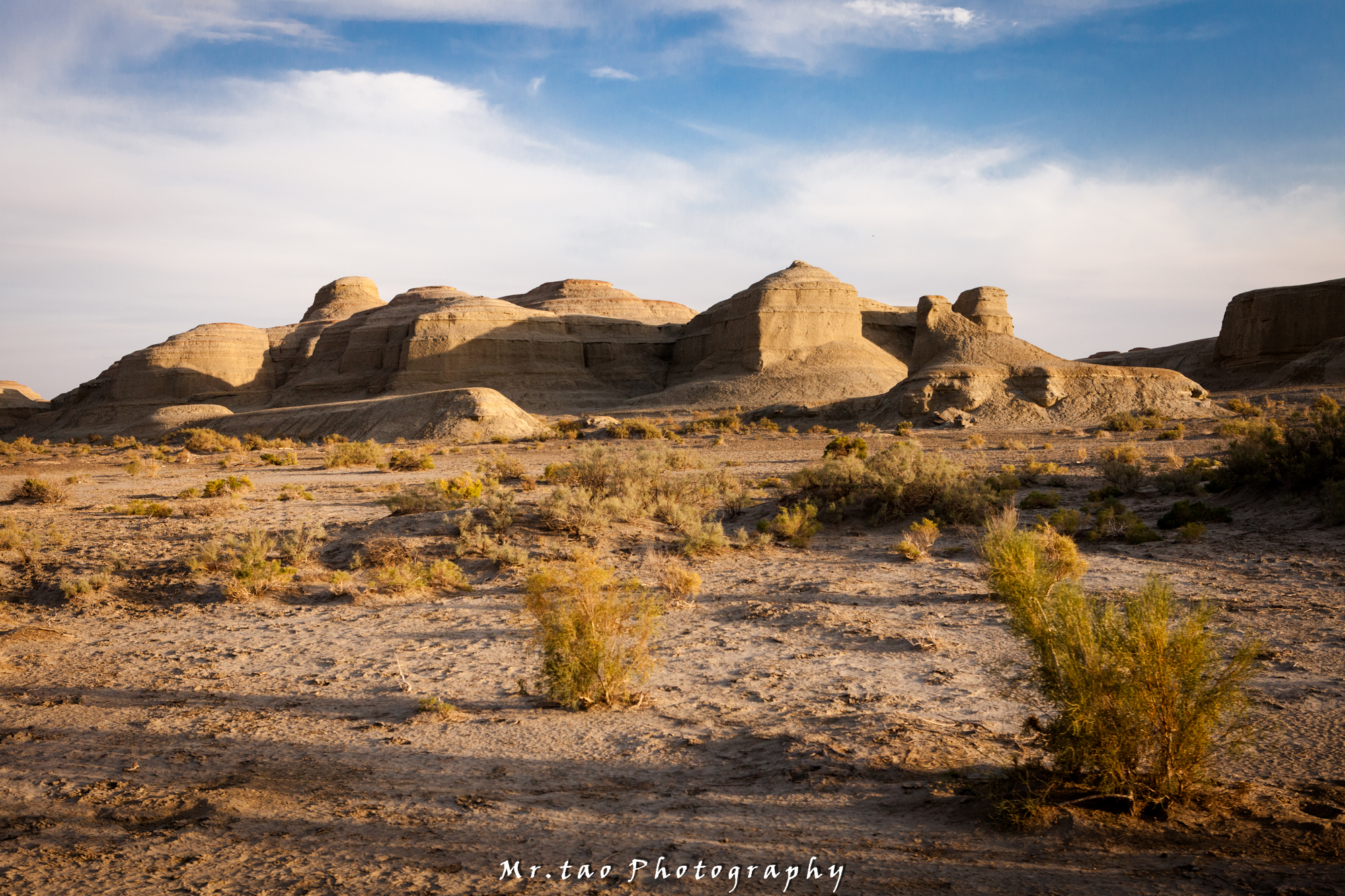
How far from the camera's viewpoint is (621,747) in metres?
5.11

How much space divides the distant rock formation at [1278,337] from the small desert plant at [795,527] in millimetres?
48363

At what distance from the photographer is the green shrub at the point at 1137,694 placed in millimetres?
3807

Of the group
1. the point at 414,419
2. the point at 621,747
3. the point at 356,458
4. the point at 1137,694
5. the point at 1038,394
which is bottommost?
the point at 621,747

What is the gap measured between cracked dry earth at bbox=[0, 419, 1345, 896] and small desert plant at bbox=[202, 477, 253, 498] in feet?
20.0

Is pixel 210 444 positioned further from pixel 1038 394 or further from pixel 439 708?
pixel 1038 394

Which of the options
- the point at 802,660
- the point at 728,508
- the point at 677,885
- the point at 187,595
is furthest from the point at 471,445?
the point at 677,885

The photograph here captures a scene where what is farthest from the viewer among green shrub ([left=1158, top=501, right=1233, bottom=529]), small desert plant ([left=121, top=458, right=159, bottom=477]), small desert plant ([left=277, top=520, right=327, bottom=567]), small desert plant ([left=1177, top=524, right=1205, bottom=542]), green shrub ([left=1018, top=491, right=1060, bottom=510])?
small desert plant ([left=121, top=458, right=159, bottom=477])

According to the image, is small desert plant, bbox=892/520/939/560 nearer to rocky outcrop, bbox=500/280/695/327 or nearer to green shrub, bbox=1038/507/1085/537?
green shrub, bbox=1038/507/1085/537

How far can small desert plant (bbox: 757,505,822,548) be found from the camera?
11.2 meters

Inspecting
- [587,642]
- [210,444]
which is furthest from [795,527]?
[210,444]

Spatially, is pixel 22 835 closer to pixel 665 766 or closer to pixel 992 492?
pixel 665 766

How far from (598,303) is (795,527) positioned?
74.8 metres

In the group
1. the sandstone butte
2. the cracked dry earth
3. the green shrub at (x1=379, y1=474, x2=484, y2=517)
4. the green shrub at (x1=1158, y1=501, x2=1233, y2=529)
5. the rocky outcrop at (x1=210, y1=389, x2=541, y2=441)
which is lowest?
the cracked dry earth

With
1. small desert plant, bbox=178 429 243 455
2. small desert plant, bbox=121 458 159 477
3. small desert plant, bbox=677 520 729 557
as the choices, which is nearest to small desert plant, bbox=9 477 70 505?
small desert plant, bbox=121 458 159 477
